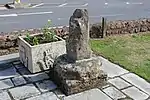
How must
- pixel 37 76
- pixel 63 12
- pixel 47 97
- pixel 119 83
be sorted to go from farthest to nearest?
pixel 63 12, pixel 37 76, pixel 119 83, pixel 47 97

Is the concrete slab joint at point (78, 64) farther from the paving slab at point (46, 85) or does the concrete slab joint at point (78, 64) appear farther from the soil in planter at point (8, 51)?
the soil in planter at point (8, 51)

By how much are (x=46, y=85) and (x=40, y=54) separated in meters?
0.79

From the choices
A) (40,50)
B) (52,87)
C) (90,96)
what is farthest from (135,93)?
(40,50)

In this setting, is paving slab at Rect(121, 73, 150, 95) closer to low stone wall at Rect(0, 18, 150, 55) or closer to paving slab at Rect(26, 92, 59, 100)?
paving slab at Rect(26, 92, 59, 100)

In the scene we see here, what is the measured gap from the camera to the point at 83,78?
540cm

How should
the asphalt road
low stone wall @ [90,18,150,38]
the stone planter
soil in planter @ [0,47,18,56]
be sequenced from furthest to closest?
the asphalt road → low stone wall @ [90,18,150,38] → soil in planter @ [0,47,18,56] → the stone planter

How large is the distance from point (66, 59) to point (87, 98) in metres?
0.93

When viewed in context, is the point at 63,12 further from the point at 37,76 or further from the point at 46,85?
the point at 46,85

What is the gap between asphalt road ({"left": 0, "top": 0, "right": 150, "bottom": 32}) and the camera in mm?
11843

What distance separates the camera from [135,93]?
5414 millimetres

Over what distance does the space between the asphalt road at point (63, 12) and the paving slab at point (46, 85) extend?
5.60 metres

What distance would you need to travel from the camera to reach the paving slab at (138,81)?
5.62m

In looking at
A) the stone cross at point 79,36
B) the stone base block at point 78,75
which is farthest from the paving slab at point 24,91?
the stone cross at point 79,36

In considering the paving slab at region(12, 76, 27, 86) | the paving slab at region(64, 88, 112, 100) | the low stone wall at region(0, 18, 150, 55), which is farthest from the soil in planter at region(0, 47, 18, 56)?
the paving slab at region(64, 88, 112, 100)
